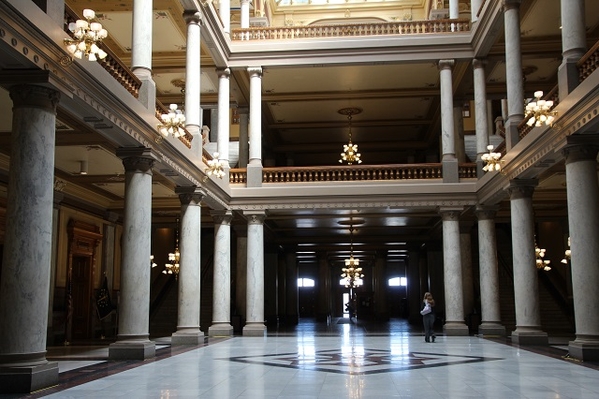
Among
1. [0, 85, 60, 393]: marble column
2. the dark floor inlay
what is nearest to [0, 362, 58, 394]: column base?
[0, 85, 60, 393]: marble column

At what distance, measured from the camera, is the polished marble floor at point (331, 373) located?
8.00m

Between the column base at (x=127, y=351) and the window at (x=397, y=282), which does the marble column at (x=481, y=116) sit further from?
the window at (x=397, y=282)

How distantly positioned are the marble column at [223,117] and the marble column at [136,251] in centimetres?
727

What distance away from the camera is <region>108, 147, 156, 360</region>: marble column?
1240 cm

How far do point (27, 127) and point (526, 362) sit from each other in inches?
363

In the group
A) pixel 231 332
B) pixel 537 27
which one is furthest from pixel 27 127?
pixel 537 27

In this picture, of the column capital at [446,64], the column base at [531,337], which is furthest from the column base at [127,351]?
the column capital at [446,64]

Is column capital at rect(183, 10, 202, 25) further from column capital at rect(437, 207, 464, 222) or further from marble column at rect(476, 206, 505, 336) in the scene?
marble column at rect(476, 206, 505, 336)

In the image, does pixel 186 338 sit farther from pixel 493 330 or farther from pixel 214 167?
pixel 493 330

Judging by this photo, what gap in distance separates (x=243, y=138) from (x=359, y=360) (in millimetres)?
13445

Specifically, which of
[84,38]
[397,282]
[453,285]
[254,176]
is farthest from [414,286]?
[84,38]

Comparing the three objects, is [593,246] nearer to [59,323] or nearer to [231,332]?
[231,332]

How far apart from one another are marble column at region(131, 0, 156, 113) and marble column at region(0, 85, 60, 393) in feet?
12.9

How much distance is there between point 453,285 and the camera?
1984 centimetres
